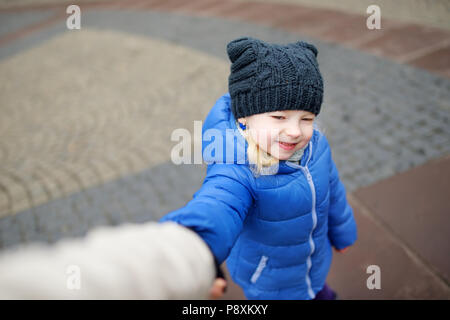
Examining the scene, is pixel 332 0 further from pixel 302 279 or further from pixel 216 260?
pixel 216 260

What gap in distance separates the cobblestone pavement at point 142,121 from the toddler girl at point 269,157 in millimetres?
1662

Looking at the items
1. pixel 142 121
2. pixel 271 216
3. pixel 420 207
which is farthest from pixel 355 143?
pixel 142 121

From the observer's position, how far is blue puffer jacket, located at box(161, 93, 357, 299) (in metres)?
1.08

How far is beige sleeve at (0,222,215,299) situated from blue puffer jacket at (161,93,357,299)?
169mm

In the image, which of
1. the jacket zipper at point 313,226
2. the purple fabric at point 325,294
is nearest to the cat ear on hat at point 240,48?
the jacket zipper at point 313,226

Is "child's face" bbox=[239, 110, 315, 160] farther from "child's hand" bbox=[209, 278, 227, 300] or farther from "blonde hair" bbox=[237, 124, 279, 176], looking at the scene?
"child's hand" bbox=[209, 278, 227, 300]

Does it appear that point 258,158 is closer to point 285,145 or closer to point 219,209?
point 285,145

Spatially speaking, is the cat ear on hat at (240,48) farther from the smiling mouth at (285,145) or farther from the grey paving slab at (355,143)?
the grey paving slab at (355,143)

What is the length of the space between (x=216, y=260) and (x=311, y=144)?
2.91 ft

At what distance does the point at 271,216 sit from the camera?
1.48 m

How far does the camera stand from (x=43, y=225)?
3221mm

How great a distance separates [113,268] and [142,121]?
4.13m

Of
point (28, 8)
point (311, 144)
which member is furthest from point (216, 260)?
point (28, 8)
